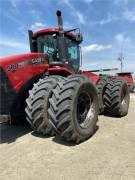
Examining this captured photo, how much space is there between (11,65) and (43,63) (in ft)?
3.96

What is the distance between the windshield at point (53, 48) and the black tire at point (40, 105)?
5.97 ft

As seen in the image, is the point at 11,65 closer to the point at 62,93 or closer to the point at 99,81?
the point at 62,93

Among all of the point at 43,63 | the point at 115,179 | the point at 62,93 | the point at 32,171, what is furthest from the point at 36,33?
the point at 115,179

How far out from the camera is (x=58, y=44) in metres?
6.53

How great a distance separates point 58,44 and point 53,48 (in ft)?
0.64

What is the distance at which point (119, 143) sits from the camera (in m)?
4.78

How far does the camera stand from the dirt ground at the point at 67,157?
11.8 ft

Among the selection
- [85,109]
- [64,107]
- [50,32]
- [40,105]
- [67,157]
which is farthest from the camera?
[50,32]

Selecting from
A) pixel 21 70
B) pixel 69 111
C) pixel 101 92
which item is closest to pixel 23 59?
pixel 21 70

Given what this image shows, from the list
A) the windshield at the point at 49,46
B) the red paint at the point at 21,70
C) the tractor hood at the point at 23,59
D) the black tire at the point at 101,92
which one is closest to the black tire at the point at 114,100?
the black tire at the point at 101,92

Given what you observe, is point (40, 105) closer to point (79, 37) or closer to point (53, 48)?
point (53, 48)

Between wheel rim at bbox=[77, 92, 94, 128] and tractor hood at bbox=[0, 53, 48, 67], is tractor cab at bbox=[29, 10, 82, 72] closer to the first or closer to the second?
tractor hood at bbox=[0, 53, 48, 67]

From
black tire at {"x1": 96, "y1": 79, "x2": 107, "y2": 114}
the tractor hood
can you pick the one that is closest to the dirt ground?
black tire at {"x1": 96, "y1": 79, "x2": 107, "y2": 114}

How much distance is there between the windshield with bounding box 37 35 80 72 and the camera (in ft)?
21.8
